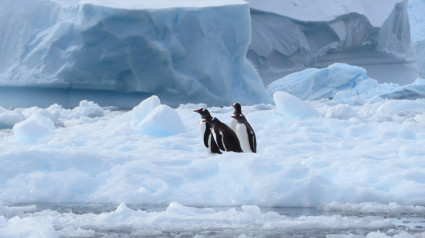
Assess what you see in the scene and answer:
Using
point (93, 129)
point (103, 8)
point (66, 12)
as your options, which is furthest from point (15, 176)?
point (66, 12)

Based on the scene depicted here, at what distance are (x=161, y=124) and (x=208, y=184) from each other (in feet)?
8.41

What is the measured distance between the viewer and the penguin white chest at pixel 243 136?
5078 mm

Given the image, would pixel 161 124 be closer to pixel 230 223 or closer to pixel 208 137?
pixel 208 137

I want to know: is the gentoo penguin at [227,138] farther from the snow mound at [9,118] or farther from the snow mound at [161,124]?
the snow mound at [9,118]

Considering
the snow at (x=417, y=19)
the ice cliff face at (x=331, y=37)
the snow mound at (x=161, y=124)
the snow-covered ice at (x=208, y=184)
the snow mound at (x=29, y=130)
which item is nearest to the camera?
the snow-covered ice at (x=208, y=184)

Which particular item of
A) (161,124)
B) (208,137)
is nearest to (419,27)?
(161,124)

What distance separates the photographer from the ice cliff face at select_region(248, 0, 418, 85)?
19453mm

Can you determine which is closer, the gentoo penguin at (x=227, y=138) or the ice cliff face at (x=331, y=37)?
the gentoo penguin at (x=227, y=138)

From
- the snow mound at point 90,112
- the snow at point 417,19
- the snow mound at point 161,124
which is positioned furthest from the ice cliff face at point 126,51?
the snow at point 417,19

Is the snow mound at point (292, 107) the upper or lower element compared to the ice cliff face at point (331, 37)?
lower

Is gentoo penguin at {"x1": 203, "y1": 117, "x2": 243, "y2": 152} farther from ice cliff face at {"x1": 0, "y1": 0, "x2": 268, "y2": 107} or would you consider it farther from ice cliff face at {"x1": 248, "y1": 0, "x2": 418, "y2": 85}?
ice cliff face at {"x1": 248, "y1": 0, "x2": 418, "y2": 85}

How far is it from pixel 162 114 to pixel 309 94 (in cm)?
1182

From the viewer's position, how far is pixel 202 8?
13500 millimetres

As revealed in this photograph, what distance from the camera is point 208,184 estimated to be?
400cm
